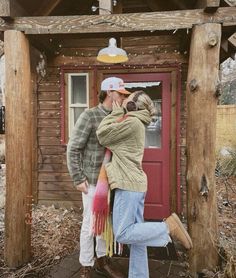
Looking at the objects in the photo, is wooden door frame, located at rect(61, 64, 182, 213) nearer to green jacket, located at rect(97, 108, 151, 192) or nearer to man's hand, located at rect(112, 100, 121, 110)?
man's hand, located at rect(112, 100, 121, 110)

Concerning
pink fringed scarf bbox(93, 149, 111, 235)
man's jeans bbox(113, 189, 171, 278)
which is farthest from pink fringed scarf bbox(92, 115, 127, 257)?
man's jeans bbox(113, 189, 171, 278)

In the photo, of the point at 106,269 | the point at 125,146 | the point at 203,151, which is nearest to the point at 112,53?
the point at 125,146

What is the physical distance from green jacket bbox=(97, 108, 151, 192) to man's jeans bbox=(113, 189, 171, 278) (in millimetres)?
94

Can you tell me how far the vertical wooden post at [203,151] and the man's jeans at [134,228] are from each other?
65cm

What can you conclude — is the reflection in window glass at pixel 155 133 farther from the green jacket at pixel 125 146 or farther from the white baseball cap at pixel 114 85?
the green jacket at pixel 125 146

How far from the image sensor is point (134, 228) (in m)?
2.82

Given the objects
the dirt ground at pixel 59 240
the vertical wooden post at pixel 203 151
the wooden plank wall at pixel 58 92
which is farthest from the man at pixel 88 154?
the wooden plank wall at pixel 58 92

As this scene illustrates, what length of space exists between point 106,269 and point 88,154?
1.26 metres

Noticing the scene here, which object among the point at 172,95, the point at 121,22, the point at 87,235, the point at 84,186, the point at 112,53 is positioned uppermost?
the point at 121,22

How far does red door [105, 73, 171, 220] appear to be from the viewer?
5344 millimetres

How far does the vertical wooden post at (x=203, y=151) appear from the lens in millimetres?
3328

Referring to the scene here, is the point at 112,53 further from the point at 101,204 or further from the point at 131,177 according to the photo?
the point at 101,204

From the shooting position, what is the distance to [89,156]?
313 centimetres

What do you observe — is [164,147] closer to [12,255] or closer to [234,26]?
[234,26]
